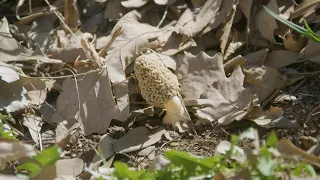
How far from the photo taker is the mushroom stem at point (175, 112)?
7.23 feet

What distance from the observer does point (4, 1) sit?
2.76 m

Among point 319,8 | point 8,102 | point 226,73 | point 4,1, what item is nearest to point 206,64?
point 226,73

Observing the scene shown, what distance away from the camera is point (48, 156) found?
178 centimetres

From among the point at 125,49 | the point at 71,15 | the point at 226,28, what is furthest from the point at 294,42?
the point at 71,15

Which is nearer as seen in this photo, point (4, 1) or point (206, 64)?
point (206, 64)

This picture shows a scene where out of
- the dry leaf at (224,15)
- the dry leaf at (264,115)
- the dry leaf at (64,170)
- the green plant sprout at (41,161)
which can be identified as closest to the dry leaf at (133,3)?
the dry leaf at (224,15)

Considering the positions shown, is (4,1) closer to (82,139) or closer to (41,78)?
(41,78)

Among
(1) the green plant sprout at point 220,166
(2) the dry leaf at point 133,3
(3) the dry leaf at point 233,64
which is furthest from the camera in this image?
(2) the dry leaf at point 133,3

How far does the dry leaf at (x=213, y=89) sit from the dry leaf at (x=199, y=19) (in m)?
0.18

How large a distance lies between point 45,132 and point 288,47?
1.07 m

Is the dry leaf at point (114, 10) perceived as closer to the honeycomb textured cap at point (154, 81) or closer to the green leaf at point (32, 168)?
the honeycomb textured cap at point (154, 81)

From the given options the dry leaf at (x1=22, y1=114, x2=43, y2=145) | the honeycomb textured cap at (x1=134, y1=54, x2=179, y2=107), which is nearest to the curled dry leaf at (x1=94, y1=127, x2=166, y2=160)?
the honeycomb textured cap at (x1=134, y1=54, x2=179, y2=107)

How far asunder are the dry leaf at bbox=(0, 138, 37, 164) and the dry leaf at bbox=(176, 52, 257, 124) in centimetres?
67

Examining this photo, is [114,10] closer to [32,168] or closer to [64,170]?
[64,170]
